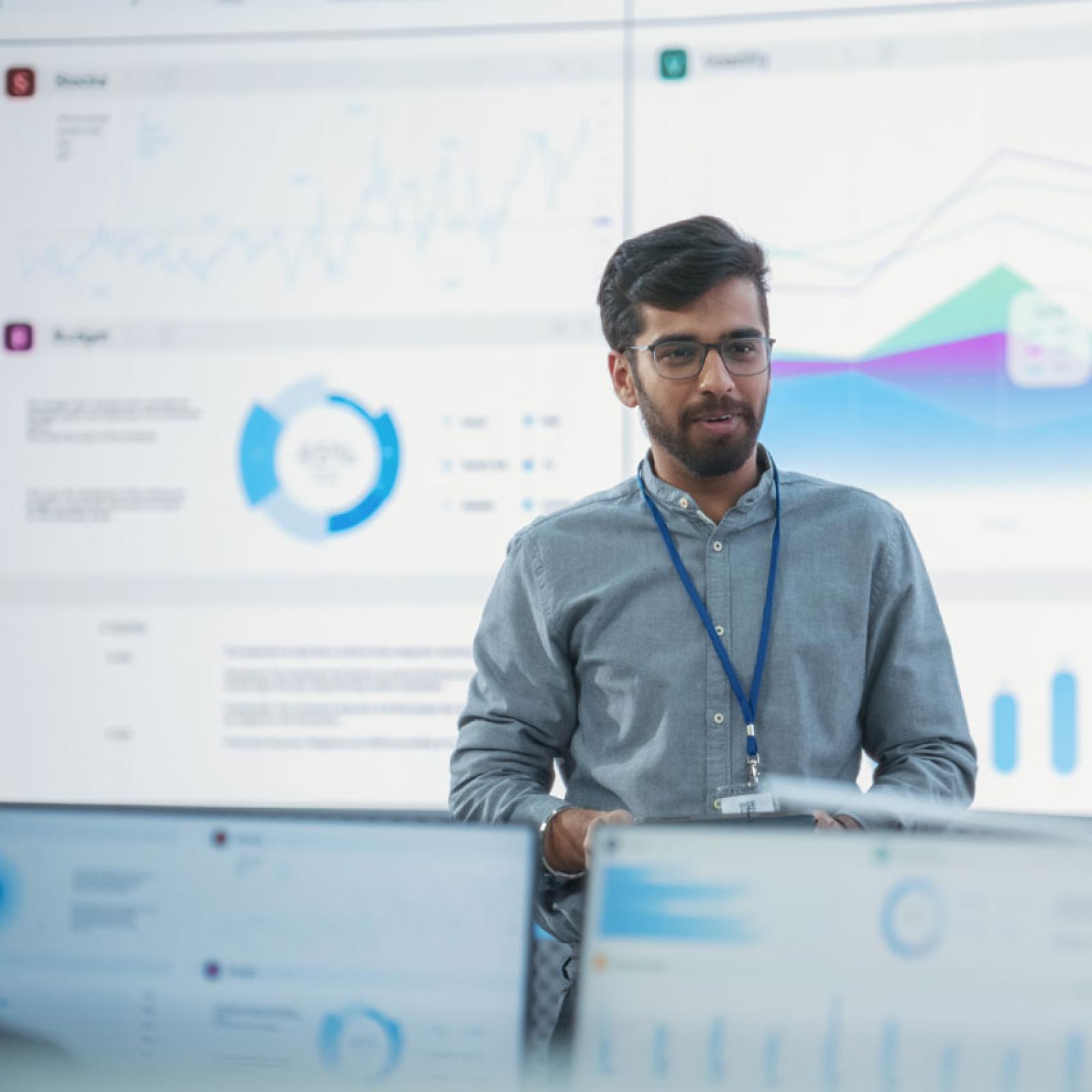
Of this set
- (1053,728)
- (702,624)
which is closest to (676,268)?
(702,624)

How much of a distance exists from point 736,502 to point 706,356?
20 centimetres

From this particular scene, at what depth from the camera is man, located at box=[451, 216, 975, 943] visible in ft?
5.30

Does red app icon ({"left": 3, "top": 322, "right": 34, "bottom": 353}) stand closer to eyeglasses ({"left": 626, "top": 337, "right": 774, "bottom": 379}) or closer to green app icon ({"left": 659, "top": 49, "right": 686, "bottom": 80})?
green app icon ({"left": 659, "top": 49, "right": 686, "bottom": 80})

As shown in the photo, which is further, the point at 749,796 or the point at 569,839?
the point at 749,796

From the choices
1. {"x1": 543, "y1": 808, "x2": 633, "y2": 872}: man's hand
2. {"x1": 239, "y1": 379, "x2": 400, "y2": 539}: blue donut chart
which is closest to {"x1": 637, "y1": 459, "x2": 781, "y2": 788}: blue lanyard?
{"x1": 543, "y1": 808, "x2": 633, "y2": 872}: man's hand

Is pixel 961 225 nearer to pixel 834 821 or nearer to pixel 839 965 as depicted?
pixel 834 821

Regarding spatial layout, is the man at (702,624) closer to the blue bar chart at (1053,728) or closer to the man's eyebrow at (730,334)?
the man's eyebrow at (730,334)

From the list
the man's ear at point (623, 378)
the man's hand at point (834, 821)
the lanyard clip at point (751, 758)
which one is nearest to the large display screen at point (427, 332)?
the man's ear at point (623, 378)

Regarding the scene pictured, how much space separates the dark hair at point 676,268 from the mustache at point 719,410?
0.13 m

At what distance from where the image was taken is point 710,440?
1657 mm

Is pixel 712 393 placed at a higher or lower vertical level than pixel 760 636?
higher

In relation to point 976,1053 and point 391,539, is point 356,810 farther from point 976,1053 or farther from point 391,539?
point 976,1053

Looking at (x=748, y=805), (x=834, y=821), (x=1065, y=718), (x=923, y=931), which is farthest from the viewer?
(x=1065, y=718)

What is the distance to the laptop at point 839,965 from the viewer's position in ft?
2.56
